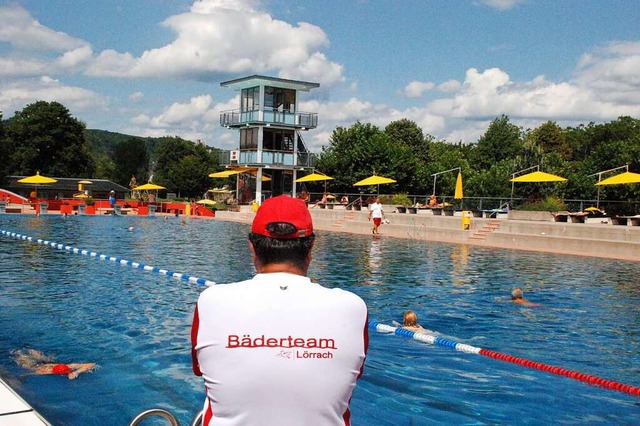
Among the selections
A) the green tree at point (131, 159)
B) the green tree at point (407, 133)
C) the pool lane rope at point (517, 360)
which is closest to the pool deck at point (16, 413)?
the pool lane rope at point (517, 360)

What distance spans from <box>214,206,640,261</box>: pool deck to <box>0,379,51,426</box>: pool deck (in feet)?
71.3

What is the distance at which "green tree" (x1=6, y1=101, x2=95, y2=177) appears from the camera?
3046 inches

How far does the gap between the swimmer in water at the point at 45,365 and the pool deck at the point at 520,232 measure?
19728mm

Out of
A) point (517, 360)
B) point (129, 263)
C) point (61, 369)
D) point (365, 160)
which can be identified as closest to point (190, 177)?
point (365, 160)

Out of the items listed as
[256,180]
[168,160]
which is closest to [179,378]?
[256,180]

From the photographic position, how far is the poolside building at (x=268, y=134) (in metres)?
52.2

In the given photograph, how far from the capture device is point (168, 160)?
116m

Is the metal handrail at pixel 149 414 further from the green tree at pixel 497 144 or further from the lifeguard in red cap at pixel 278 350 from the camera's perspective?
the green tree at pixel 497 144

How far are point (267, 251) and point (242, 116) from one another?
51539mm

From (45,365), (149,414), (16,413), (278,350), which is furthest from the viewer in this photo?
(45,365)

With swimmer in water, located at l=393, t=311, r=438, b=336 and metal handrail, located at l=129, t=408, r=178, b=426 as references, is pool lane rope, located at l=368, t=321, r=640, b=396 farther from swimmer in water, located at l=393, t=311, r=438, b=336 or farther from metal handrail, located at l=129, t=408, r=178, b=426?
metal handrail, located at l=129, t=408, r=178, b=426

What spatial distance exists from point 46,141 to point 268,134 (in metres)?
38.0

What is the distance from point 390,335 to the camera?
9.48m

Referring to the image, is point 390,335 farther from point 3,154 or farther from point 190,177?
point 190,177
